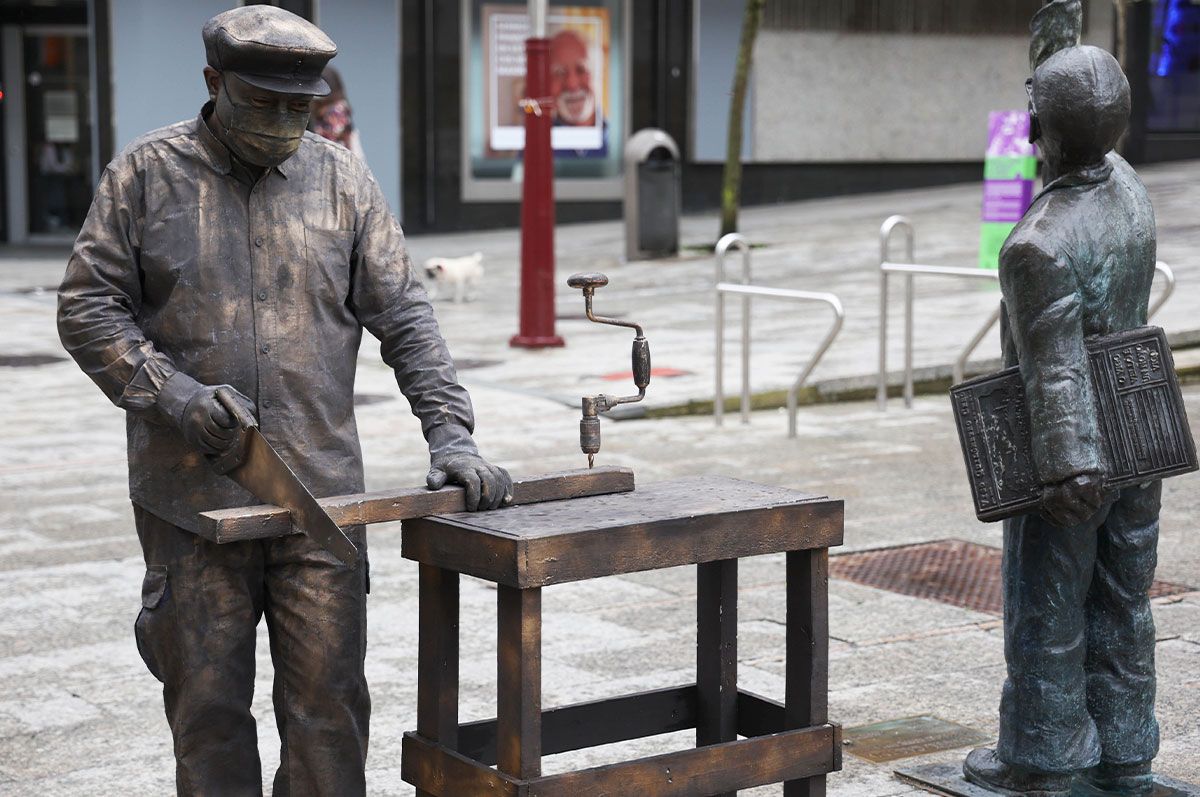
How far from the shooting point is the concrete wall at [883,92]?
24016 millimetres

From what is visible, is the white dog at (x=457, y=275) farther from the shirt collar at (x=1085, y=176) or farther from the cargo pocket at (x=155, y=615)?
the cargo pocket at (x=155, y=615)

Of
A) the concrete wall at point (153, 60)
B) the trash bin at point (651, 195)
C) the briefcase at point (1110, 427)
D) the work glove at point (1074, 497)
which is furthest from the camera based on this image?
the concrete wall at point (153, 60)

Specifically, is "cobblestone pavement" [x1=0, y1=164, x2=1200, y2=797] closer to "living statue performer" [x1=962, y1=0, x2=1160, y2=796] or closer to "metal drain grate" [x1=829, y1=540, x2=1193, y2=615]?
"metal drain grate" [x1=829, y1=540, x2=1193, y2=615]

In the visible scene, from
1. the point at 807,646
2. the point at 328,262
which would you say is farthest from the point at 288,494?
the point at 807,646

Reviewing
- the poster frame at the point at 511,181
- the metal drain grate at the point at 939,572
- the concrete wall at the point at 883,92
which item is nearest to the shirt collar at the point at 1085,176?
the metal drain grate at the point at 939,572

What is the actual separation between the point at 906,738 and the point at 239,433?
8.36 feet

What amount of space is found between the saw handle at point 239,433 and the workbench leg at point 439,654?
0.47 meters

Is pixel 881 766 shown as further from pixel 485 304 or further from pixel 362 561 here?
pixel 485 304

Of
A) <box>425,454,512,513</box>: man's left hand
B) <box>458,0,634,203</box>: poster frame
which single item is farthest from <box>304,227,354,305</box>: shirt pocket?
<box>458,0,634,203</box>: poster frame

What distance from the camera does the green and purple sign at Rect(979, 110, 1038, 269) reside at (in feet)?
43.5

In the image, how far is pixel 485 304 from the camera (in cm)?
1631

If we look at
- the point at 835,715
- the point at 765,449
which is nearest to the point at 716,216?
the point at 765,449

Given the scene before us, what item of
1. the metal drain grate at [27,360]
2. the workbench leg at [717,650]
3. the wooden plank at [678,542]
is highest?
the wooden plank at [678,542]

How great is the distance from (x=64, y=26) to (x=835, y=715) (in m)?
19.3
